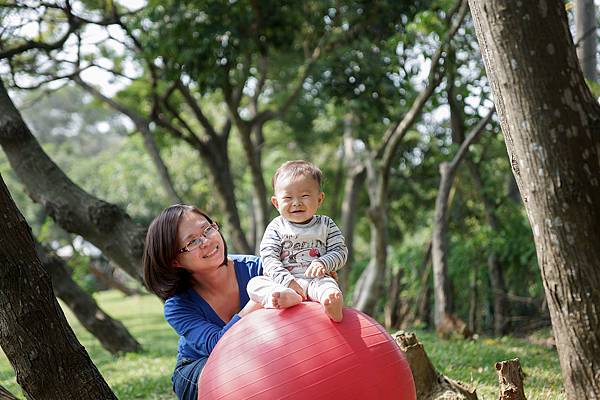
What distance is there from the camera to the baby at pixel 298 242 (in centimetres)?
360

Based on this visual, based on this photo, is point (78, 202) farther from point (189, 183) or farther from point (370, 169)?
point (189, 183)

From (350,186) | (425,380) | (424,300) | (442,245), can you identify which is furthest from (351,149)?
(425,380)

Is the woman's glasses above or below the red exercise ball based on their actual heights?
above

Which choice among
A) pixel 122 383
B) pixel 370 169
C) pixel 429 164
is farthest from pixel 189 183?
pixel 122 383

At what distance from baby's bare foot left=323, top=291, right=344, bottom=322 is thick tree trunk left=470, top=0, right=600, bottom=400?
2.96 feet

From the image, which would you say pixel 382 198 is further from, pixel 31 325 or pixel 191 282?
pixel 31 325

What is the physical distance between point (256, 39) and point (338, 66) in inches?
54.4

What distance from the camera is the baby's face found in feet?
12.2

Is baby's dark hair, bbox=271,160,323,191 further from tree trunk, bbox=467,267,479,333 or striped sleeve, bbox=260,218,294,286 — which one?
tree trunk, bbox=467,267,479,333

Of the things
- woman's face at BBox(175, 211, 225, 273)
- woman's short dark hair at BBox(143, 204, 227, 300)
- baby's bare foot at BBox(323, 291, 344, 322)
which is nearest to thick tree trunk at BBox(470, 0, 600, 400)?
baby's bare foot at BBox(323, 291, 344, 322)

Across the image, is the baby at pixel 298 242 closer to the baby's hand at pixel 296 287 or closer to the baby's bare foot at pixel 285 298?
the baby's hand at pixel 296 287

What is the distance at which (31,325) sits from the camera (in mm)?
3518

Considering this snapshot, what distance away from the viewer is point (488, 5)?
302 cm

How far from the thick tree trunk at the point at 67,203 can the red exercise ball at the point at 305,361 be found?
261 cm
